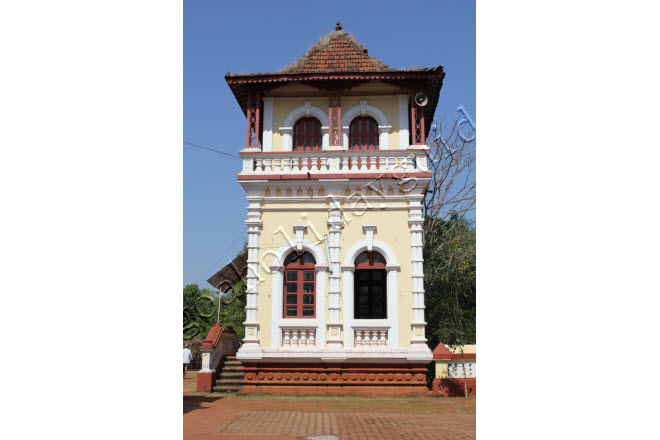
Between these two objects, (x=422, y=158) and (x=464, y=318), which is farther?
(x=464, y=318)

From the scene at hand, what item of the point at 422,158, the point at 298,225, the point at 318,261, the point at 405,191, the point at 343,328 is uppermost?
the point at 422,158

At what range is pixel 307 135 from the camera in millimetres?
15242

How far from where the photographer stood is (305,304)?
1395cm

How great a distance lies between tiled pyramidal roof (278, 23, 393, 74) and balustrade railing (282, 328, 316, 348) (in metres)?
7.56

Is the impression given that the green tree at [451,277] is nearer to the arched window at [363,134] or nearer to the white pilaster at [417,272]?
the white pilaster at [417,272]

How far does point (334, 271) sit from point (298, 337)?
2.05 meters

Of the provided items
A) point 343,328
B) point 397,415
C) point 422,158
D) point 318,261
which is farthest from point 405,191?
point 397,415

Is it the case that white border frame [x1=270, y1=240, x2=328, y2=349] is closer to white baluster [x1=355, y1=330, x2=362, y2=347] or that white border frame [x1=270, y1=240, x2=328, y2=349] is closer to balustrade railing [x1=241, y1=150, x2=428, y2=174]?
white baluster [x1=355, y1=330, x2=362, y2=347]

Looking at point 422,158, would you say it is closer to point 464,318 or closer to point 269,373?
point 269,373

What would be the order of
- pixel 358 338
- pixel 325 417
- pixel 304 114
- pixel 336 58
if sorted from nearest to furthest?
pixel 325 417 → pixel 358 338 → pixel 304 114 → pixel 336 58

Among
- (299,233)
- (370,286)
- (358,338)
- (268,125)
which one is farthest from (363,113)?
(358,338)

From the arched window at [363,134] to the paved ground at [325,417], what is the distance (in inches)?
281

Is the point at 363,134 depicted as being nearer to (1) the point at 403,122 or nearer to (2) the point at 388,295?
(1) the point at 403,122

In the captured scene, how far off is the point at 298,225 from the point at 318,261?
1192 mm
